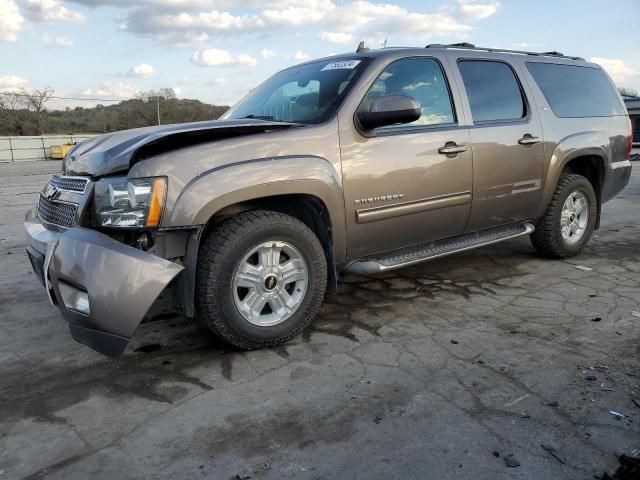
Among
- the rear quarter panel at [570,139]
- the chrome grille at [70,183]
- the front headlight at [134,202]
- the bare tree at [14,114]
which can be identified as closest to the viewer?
the front headlight at [134,202]

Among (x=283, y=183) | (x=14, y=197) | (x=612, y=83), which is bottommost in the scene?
(x=14, y=197)

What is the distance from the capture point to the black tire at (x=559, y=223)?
5.02 metres

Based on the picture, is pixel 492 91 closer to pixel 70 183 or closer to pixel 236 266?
pixel 236 266

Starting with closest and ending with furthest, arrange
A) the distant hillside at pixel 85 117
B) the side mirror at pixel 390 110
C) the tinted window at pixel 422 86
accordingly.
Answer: the side mirror at pixel 390 110, the tinted window at pixel 422 86, the distant hillside at pixel 85 117

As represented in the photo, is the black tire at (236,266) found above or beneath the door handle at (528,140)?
beneath

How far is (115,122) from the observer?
184 ft

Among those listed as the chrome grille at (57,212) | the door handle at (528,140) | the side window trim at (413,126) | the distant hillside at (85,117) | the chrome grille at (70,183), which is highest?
the distant hillside at (85,117)

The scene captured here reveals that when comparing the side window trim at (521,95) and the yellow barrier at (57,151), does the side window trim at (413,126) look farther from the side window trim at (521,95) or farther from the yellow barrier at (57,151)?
the yellow barrier at (57,151)

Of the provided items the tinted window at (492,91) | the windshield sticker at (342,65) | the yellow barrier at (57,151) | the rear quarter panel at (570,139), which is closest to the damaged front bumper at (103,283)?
the windshield sticker at (342,65)

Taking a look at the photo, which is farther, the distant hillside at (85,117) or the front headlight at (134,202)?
the distant hillside at (85,117)

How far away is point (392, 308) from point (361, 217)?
2.80 feet

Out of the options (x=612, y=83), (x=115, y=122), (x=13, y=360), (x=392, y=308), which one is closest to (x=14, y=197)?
(x=13, y=360)

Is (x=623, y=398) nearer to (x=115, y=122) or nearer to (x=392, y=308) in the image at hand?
(x=392, y=308)

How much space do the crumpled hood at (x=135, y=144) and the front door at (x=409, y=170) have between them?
577mm
